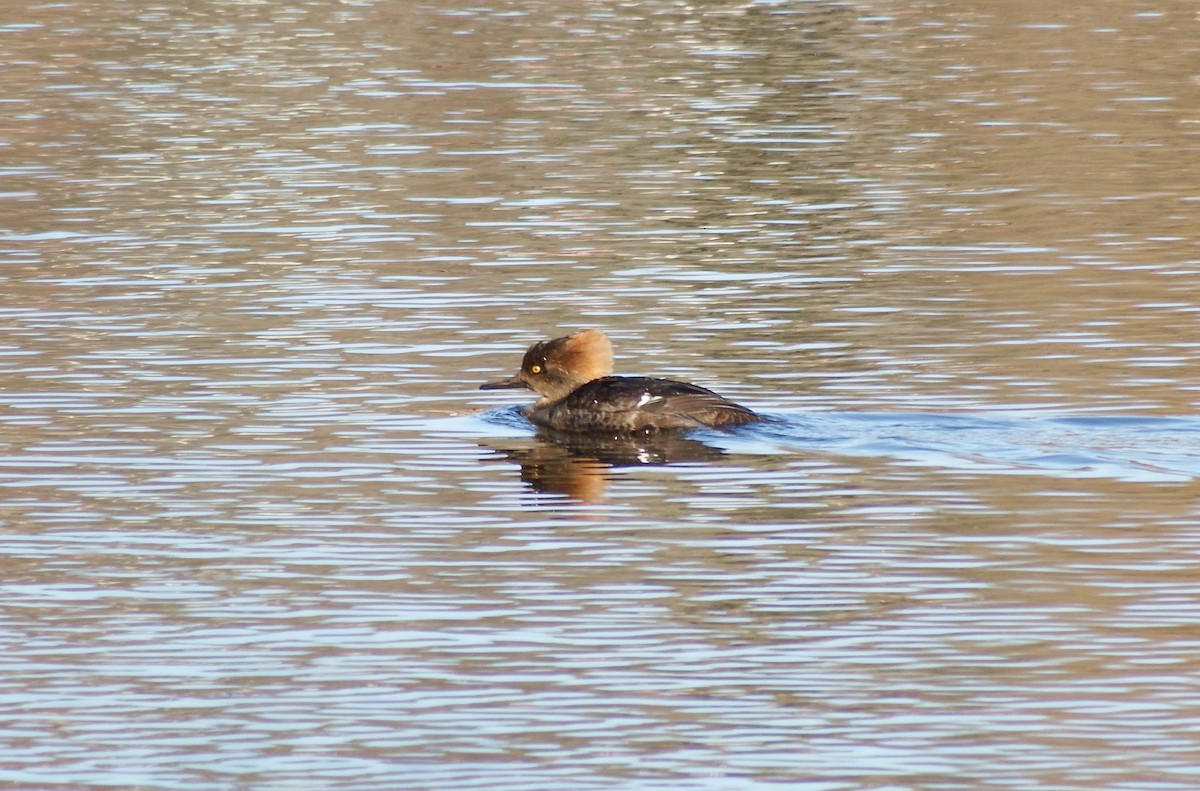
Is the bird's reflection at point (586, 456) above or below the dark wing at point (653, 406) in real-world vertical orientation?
below

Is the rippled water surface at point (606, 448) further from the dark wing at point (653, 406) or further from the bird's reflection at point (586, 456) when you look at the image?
the dark wing at point (653, 406)

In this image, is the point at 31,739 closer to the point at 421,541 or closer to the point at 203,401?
the point at 421,541

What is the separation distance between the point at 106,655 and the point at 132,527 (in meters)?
2.28

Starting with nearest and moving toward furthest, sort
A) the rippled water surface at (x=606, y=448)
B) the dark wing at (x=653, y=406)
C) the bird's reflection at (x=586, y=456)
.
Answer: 1. the rippled water surface at (x=606, y=448)
2. the bird's reflection at (x=586, y=456)
3. the dark wing at (x=653, y=406)

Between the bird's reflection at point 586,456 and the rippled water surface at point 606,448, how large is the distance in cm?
5

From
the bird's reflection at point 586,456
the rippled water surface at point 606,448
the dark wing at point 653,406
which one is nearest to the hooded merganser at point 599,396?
the dark wing at point 653,406

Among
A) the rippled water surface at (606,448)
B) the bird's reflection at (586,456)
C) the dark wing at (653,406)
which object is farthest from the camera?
the dark wing at (653,406)

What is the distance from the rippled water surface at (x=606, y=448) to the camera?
8641 millimetres

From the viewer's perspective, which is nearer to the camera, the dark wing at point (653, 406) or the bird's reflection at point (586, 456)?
the bird's reflection at point (586, 456)

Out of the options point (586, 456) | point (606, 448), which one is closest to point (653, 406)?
point (606, 448)

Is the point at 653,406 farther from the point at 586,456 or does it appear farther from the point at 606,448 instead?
the point at 586,456

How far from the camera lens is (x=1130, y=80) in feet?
101

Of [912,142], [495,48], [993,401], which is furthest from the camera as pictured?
[495,48]

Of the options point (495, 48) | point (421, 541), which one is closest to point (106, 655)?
point (421, 541)
